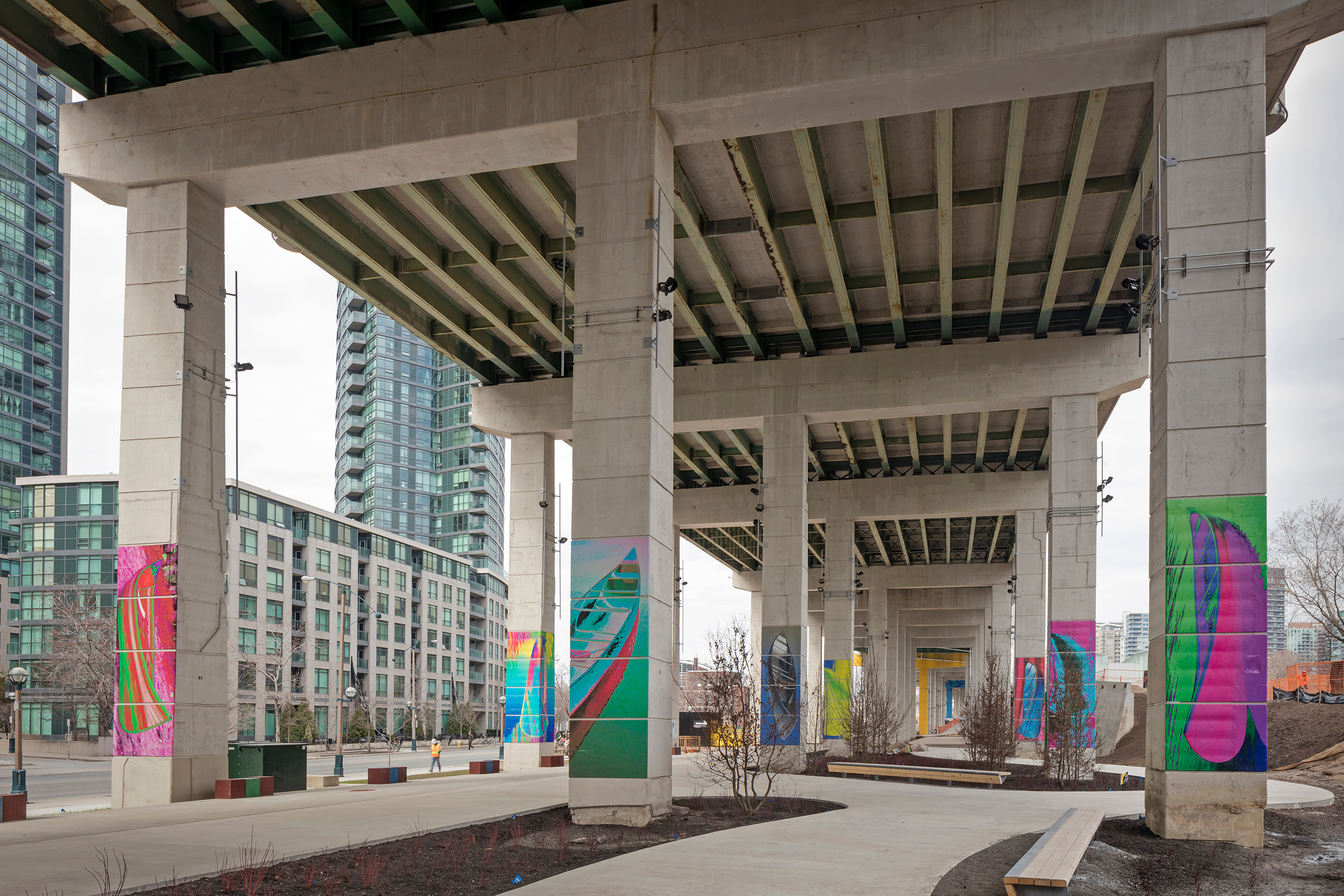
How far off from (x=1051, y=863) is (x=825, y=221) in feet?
59.1

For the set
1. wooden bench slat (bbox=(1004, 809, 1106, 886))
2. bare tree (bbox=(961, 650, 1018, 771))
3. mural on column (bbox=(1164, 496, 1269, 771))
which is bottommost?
bare tree (bbox=(961, 650, 1018, 771))

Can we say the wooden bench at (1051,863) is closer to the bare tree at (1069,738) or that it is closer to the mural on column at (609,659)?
the mural on column at (609,659)

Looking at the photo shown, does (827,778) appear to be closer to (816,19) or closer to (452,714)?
(816,19)

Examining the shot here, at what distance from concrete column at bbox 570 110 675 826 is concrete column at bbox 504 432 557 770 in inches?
655

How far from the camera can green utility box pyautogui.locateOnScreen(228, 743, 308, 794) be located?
20.9 meters

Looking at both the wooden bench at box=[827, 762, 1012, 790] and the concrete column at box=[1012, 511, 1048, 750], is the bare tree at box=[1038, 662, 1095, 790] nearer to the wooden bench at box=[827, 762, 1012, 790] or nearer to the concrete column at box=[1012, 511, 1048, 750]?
the wooden bench at box=[827, 762, 1012, 790]

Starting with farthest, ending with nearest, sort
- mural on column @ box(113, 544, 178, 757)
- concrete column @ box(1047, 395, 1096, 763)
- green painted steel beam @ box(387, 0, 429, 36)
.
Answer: concrete column @ box(1047, 395, 1096, 763)
mural on column @ box(113, 544, 178, 757)
green painted steel beam @ box(387, 0, 429, 36)

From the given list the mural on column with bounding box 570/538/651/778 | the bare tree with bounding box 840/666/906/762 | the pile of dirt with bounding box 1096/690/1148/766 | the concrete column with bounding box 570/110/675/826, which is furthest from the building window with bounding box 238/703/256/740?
the concrete column with bounding box 570/110/675/826

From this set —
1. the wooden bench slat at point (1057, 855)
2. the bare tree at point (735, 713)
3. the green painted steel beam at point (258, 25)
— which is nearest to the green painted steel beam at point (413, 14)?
the green painted steel beam at point (258, 25)

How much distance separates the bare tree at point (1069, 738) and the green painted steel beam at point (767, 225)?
11990 mm

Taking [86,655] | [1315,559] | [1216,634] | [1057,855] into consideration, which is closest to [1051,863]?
[1057,855]

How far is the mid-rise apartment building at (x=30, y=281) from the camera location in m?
107

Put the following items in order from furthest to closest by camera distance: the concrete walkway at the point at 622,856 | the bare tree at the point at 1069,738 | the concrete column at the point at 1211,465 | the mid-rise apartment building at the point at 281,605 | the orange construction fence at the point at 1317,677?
the mid-rise apartment building at the point at 281,605
the orange construction fence at the point at 1317,677
the bare tree at the point at 1069,738
the concrete column at the point at 1211,465
the concrete walkway at the point at 622,856

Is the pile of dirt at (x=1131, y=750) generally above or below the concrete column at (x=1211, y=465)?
below
